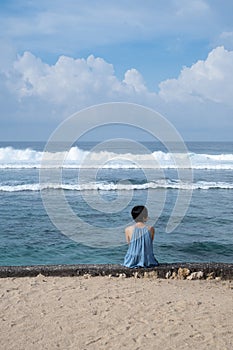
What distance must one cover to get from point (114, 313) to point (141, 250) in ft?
4.85

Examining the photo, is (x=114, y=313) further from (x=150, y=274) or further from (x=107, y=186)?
(x=107, y=186)

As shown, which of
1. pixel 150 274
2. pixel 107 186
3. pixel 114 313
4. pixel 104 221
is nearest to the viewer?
pixel 114 313

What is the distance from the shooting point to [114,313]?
4395 millimetres

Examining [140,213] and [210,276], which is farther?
[140,213]

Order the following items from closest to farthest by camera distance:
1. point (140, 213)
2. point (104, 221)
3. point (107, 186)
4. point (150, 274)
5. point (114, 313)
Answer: point (114, 313), point (150, 274), point (140, 213), point (104, 221), point (107, 186)

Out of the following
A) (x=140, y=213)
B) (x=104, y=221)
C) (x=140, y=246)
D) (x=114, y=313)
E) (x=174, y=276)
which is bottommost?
(x=114, y=313)

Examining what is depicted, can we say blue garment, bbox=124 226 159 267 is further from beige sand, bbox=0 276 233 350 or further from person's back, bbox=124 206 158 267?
beige sand, bbox=0 276 233 350

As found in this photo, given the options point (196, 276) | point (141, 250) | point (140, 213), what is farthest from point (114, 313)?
point (140, 213)

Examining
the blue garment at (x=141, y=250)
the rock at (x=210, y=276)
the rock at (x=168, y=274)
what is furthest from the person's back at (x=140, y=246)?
the rock at (x=210, y=276)

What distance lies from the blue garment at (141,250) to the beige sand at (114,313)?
29cm

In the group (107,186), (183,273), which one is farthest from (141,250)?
(107,186)

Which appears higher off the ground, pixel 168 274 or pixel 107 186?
pixel 107 186

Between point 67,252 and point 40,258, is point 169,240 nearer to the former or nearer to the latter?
point 67,252

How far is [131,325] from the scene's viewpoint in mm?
4098
